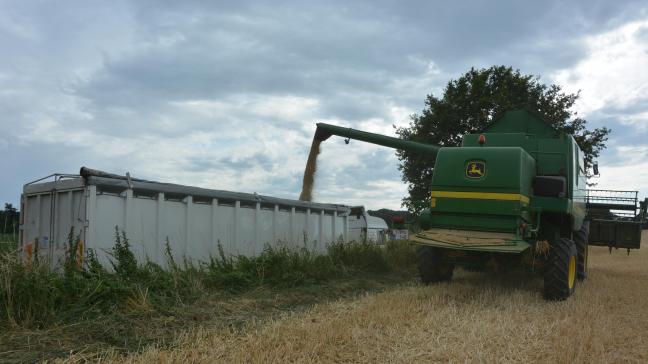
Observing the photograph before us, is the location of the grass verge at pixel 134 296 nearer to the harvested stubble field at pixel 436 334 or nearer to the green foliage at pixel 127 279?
the green foliage at pixel 127 279

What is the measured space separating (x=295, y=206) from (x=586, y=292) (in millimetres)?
5823

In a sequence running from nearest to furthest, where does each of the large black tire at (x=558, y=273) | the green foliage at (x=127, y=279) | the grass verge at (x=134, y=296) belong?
the grass verge at (x=134, y=296) < the green foliage at (x=127, y=279) < the large black tire at (x=558, y=273)

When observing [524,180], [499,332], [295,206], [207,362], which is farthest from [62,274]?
[524,180]

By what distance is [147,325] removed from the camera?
5.58 metres

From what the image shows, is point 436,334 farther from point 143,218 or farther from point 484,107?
point 484,107

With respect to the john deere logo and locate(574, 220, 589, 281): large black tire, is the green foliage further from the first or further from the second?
locate(574, 220, 589, 281): large black tire

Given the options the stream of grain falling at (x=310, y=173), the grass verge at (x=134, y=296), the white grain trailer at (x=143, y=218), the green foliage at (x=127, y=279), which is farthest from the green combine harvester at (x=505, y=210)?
the stream of grain falling at (x=310, y=173)

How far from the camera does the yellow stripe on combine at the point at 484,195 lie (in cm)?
835

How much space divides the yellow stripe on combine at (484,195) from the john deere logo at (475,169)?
290 millimetres

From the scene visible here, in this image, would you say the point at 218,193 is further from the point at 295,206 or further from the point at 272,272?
the point at 295,206

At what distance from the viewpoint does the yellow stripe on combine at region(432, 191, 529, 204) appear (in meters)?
8.35

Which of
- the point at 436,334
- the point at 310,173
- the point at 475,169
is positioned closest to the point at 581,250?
the point at 475,169

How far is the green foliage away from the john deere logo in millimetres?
3163

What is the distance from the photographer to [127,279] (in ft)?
22.4
